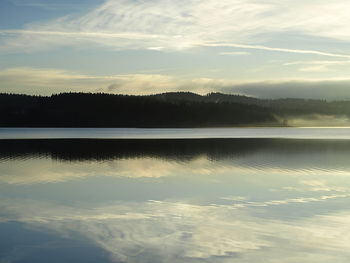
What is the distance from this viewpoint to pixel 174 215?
15.2m

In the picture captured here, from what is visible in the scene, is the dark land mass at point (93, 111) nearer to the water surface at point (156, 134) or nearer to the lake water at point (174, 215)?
the water surface at point (156, 134)

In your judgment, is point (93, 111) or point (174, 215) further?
point (93, 111)

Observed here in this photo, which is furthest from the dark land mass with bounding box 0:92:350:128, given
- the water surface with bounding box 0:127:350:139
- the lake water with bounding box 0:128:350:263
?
the lake water with bounding box 0:128:350:263

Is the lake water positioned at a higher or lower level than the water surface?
higher

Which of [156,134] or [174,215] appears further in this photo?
[156,134]

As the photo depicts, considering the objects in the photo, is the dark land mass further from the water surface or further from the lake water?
the lake water

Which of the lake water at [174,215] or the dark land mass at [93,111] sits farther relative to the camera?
the dark land mass at [93,111]

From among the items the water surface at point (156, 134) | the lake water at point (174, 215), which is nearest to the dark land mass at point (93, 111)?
the water surface at point (156, 134)

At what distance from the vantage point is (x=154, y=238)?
40.0 ft

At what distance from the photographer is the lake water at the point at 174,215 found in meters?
11.0

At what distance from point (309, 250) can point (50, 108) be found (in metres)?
172

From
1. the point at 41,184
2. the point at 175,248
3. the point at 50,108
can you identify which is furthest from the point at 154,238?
the point at 50,108

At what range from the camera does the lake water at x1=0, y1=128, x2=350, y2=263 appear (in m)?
11.0

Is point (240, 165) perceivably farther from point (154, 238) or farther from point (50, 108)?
point (50, 108)
